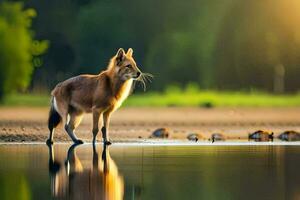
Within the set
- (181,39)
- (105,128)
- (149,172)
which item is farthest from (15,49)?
(149,172)

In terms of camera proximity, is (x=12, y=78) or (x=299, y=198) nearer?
(x=299, y=198)

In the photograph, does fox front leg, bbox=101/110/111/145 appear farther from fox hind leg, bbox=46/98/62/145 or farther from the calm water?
fox hind leg, bbox=46/98/62/145

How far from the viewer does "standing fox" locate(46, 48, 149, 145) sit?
685 inches

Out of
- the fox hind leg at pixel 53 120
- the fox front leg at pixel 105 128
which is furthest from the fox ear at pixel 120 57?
the fox hind leg at pixel 53 120

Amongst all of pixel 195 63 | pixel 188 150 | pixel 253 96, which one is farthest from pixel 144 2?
pixel 188 150

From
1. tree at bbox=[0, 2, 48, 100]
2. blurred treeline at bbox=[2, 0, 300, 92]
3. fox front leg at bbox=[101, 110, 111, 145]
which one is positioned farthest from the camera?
blurred treeline at bbox=[2, 0, 300, 92]

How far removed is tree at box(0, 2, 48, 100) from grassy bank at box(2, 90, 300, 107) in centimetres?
73

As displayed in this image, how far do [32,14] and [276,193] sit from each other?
24.6m

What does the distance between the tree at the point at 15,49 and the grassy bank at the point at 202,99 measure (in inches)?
28.8

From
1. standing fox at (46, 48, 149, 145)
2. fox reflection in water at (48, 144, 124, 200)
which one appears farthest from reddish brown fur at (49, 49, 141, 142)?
fox reflection in water at (48, 144, 124, 200)

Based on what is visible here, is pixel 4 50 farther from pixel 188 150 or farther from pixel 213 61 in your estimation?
pixel 188 150

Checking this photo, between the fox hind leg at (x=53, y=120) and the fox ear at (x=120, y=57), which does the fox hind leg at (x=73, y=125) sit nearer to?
the fox hind leg at (x=53, y=120)

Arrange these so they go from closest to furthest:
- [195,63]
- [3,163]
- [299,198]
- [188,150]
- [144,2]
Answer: [299,198] < [3,163] < [188,150] < [195,63] < [144,2]

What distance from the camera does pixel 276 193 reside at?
34.0ft
